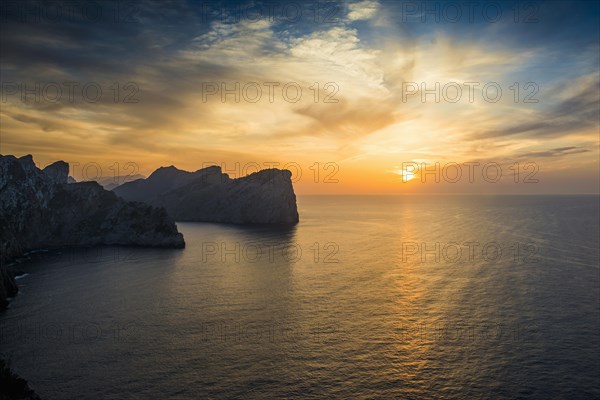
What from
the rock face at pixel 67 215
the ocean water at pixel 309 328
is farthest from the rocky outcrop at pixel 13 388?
the rock face at pixel 67 215

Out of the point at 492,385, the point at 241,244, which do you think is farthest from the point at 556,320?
the point at 241,244

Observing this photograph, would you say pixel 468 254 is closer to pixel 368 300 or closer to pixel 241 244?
pixel 368 300

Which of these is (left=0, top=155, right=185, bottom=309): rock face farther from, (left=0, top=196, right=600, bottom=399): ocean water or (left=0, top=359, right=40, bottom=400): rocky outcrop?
(left=0, top=359, right=40, bottom=400): rocky outcrop

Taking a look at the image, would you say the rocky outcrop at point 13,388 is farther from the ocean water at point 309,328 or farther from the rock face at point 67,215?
the rock face at point 67,215

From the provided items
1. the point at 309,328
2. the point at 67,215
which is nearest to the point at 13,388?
the point at 309,328

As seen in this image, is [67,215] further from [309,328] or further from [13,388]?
[13,388]

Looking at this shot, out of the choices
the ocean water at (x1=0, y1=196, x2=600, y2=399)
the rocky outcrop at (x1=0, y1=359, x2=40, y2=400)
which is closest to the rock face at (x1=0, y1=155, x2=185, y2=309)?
the ocean water at (x1=0, y1=196, x2=600, y2=399)
